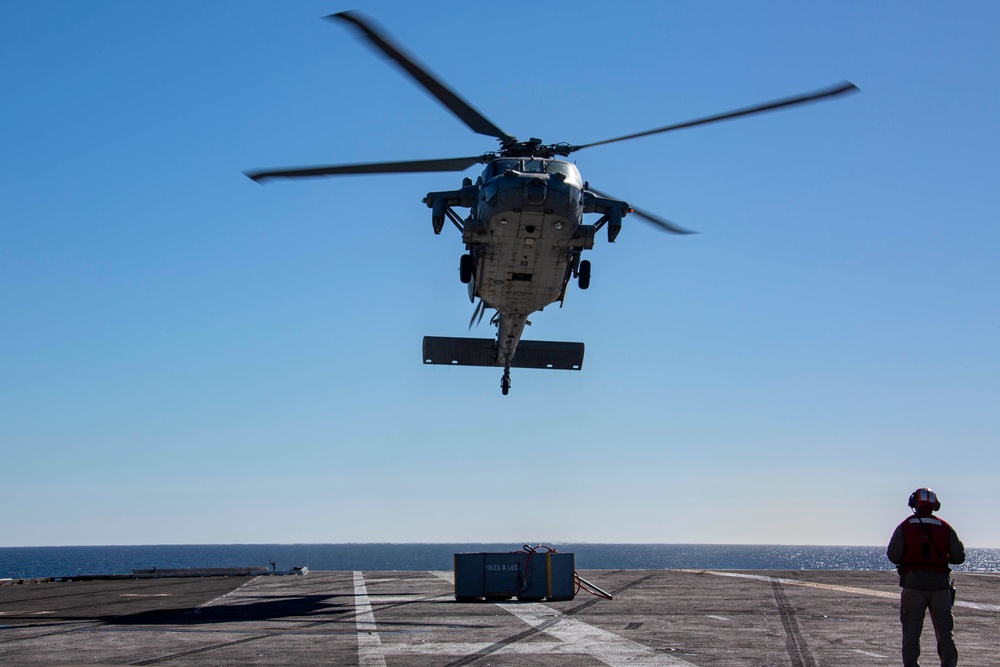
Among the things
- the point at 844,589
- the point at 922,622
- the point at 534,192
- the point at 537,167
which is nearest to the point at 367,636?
the point at 922,622

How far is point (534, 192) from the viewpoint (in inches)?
983

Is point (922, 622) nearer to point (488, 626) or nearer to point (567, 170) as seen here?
point (488, 626)

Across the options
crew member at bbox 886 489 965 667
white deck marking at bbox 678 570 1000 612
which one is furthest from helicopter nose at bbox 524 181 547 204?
crew member at bbox 886 489 965 667

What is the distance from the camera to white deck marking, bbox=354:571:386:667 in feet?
46.7

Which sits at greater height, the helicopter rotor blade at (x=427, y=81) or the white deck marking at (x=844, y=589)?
the helicopter rotor blade at (x=427, y=81)

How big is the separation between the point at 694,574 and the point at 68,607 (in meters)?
20.5

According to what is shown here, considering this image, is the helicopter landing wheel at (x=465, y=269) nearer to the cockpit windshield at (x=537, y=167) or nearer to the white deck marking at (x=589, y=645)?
the cockpit windshield at (x=537, y=167)

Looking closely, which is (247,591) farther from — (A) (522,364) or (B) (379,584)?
(A) (522,364)

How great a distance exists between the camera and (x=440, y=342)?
35062mm

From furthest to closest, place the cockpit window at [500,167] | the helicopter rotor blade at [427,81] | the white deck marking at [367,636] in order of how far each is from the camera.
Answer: the cockpit window at [500,167] < the helicopter rotor blade at [427,81] < the white deck marking at [367,636]

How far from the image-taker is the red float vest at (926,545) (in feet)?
39.7

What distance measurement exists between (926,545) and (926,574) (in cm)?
36

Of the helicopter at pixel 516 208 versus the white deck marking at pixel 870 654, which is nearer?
the white deck marking at pixel 870 654

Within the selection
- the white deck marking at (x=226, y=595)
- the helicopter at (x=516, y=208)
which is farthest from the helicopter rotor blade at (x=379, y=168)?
the white deck marking at (x=226, y=595)
